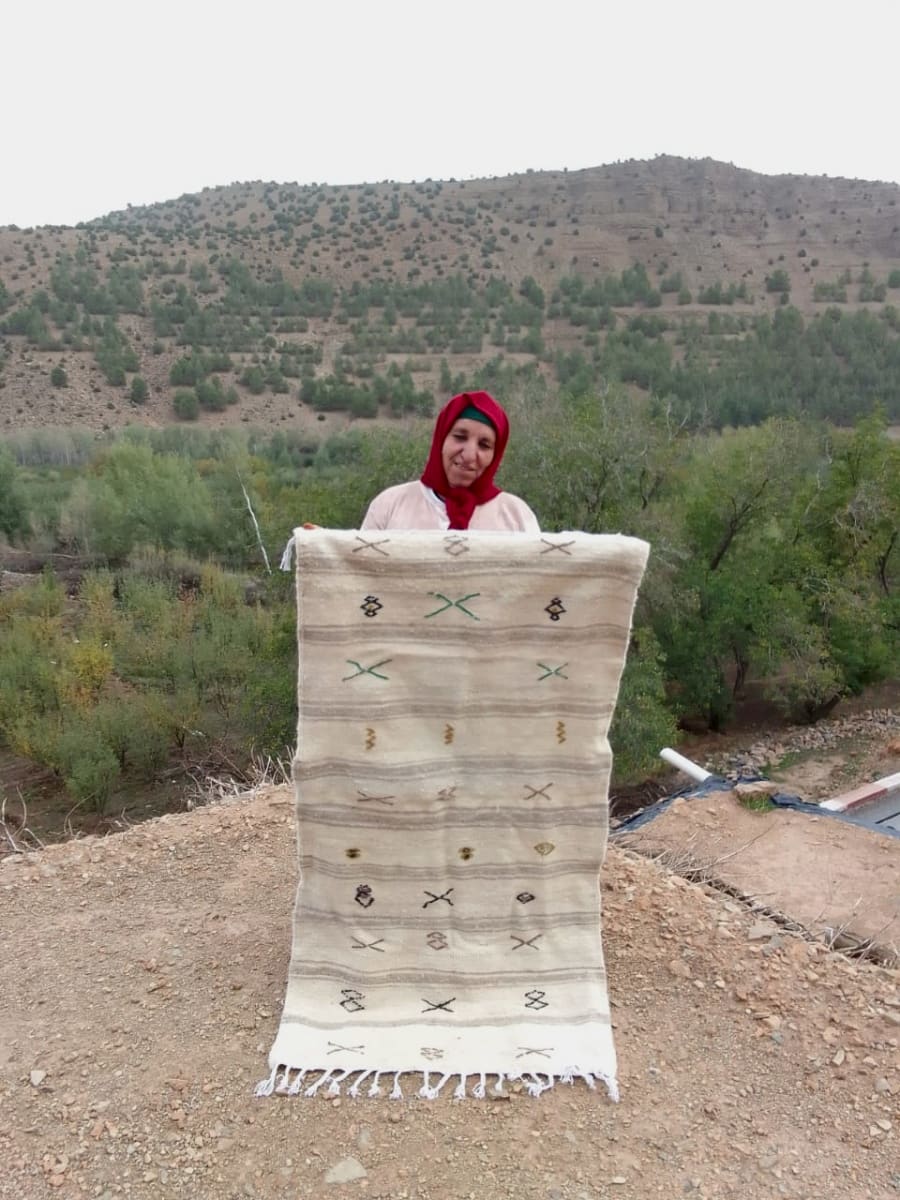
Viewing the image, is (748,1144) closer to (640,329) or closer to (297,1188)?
(297,1188)

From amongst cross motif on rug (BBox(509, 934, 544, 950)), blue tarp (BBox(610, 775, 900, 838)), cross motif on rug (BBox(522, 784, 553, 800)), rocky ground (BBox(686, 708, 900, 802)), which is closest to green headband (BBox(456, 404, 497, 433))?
cross motif on rug (BBox(522, 784, 553, 800))

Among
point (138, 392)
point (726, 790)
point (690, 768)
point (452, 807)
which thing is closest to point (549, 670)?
point (452, 807)

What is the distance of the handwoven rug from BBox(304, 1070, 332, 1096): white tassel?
0.06 feet

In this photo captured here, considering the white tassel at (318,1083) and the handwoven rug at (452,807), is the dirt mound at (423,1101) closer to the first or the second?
the white tassel at (318,1083)

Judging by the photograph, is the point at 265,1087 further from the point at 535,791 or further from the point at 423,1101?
the point at 535,791

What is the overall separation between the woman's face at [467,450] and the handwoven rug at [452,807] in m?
0.24

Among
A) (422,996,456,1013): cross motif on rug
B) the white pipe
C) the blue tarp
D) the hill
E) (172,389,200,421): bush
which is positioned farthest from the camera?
the hill

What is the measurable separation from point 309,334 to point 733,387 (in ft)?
56.2

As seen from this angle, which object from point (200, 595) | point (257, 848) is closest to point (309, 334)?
point (200, 595)

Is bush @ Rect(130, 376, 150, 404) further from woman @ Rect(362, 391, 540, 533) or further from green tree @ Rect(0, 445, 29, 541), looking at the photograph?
woman @ Rect(362, 391, 540, 533)

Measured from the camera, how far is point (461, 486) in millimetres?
2584

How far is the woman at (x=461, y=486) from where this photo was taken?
8.15ft

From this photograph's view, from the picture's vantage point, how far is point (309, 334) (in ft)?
113

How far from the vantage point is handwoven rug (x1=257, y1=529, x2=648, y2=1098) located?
2439 mm
